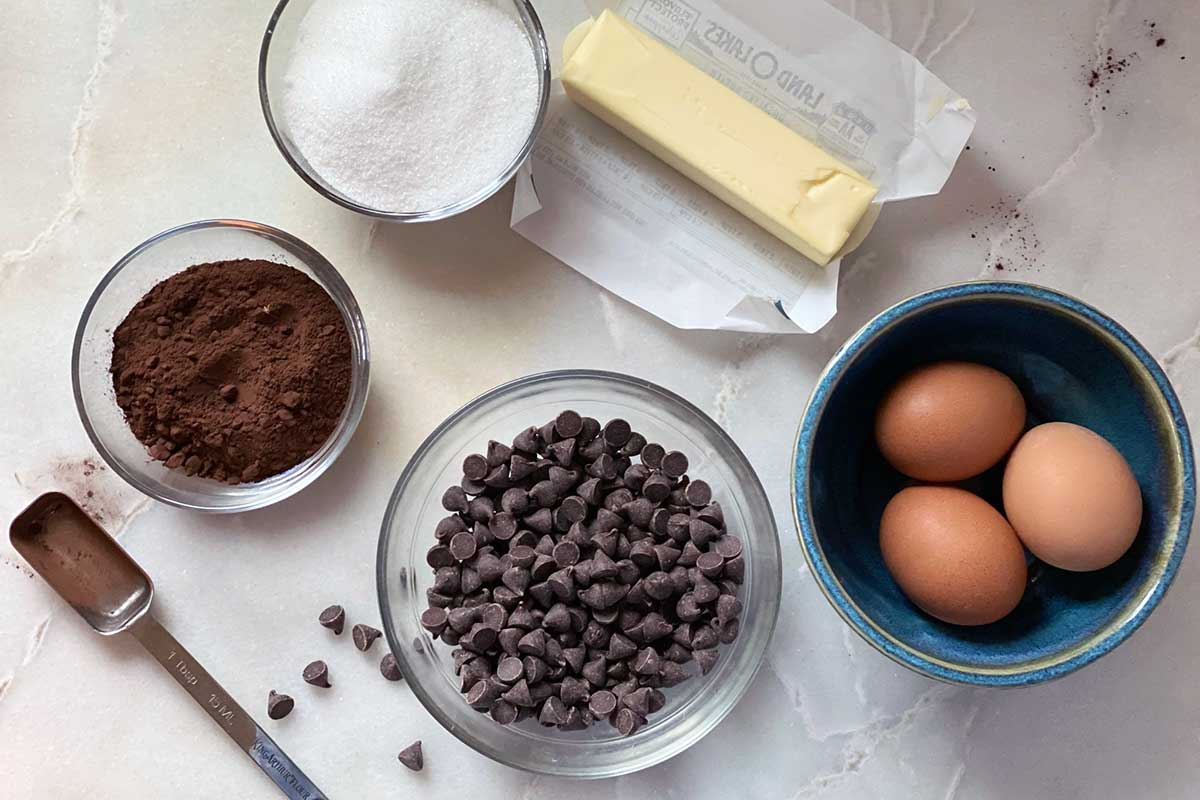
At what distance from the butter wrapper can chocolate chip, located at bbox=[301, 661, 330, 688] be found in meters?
0.67

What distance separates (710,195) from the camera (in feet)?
4.55

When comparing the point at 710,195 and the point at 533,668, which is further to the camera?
the point at 710,195

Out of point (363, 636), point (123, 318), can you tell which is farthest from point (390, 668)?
point (123, 318)

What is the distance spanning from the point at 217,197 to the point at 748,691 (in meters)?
1.05

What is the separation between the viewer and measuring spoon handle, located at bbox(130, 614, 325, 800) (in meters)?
1.36

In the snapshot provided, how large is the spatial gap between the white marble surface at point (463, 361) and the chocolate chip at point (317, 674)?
0.03m

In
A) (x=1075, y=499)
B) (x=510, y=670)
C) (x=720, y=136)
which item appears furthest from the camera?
(x=720, y=136)

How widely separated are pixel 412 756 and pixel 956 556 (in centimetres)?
78

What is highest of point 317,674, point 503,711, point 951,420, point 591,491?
point 951,420

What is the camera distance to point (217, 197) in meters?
1.41

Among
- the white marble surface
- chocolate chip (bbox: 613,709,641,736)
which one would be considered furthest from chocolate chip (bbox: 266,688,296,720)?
chocolate chip (bbox: 613,709,641,736)

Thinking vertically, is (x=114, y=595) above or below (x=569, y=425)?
below

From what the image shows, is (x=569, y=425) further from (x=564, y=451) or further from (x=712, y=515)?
(x=712, y=515)

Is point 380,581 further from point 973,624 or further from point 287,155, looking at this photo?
point 973,624
